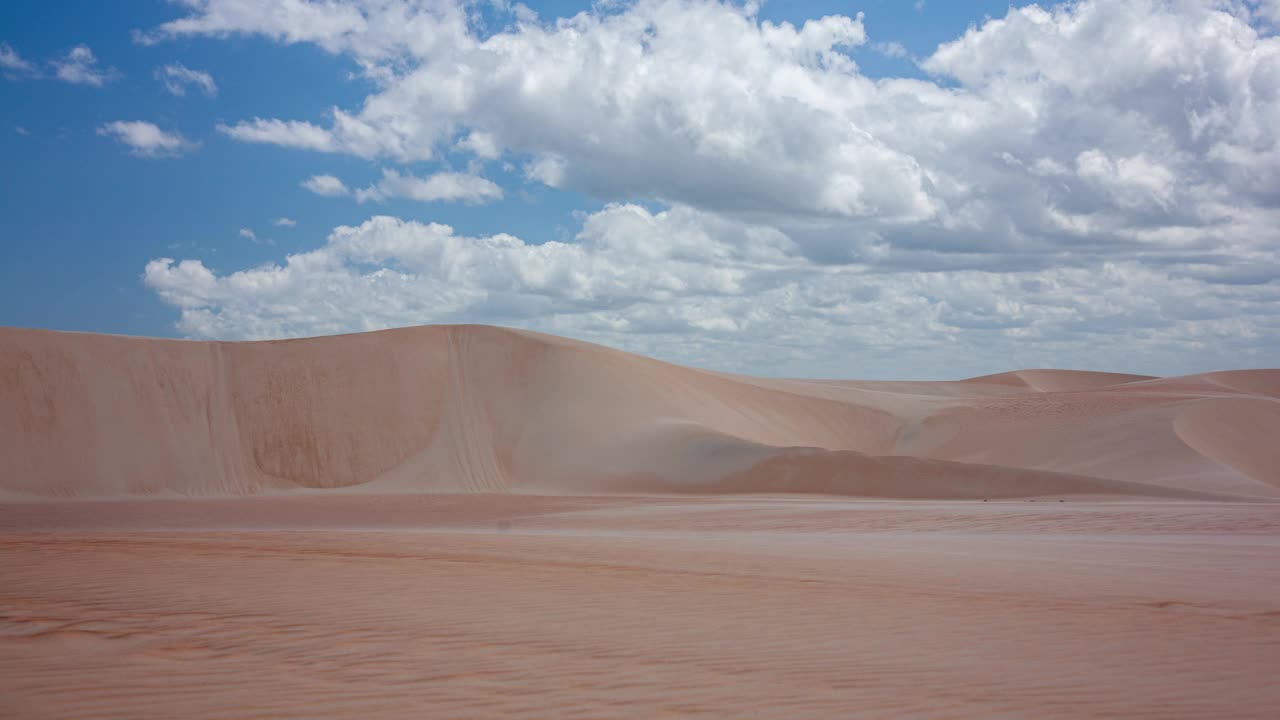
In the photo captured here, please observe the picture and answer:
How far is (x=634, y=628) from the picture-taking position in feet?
25.1

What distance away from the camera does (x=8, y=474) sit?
35281mm

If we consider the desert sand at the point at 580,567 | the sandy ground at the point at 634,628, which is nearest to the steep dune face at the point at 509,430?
the desert sand at the point at 580,567

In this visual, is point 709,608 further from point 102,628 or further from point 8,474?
point 8,474

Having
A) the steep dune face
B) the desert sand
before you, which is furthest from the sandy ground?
the steep dune face

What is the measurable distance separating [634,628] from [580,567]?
13.1 ft

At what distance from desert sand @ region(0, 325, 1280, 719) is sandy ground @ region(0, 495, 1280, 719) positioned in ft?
0.13

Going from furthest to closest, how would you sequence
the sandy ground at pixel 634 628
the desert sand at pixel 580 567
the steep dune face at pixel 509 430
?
the steep dune face at pixel 509 430 → the desert sand at pixel 580 567 → the sandy ground at pixel 634 628

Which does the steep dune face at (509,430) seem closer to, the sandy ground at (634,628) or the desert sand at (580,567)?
the desert sand at (580,567)

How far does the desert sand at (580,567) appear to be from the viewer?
5.73m

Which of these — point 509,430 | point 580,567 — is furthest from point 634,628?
point 509,430

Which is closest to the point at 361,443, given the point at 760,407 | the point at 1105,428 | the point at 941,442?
the point at 760,407

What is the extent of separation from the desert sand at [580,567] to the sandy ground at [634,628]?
4 centimetres

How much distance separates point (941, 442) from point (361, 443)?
26696mm

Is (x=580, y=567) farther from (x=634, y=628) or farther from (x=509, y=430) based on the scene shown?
(x=509, y=430)
